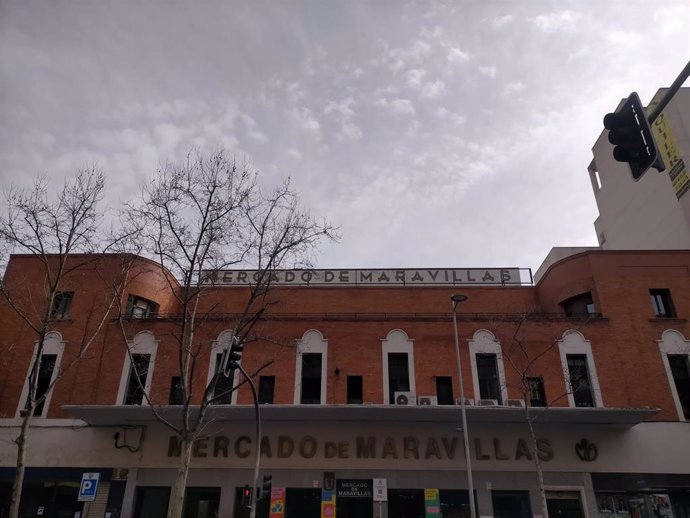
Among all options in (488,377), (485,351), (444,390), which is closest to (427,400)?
(444,390)

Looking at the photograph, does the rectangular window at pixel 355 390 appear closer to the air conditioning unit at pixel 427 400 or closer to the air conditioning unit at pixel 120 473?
the air conditioning unit at pixel 427 400

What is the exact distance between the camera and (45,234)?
18.7 metres

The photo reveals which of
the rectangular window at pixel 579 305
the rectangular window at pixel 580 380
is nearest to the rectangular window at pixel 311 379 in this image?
the rectangular window at pixel 580 380

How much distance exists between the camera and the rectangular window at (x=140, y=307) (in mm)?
26747

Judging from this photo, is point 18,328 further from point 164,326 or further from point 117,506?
point 117,506

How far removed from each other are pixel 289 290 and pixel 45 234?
13713mm

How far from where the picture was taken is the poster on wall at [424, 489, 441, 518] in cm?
2209

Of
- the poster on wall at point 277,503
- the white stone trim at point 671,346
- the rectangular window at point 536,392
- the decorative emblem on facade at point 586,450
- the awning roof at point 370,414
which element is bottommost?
the poster on wall at point 277,503

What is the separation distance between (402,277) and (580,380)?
1098cm

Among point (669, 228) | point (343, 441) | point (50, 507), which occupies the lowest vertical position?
point (50, 507)

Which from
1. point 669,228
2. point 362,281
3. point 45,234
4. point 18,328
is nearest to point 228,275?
point 362,281

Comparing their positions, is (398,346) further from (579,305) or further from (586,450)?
(579,305)

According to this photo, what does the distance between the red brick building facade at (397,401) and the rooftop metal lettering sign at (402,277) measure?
310 centimetres

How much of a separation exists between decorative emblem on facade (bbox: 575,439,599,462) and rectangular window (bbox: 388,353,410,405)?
8068 millimetres
